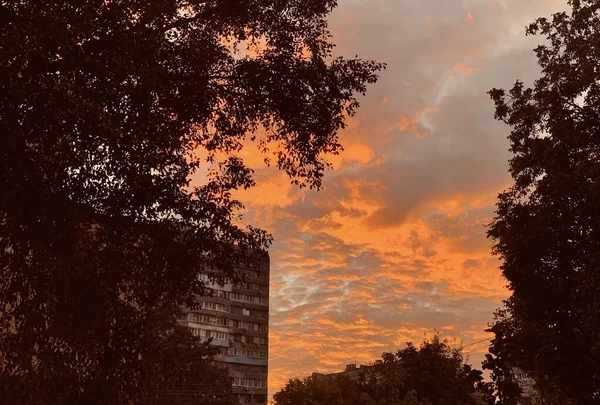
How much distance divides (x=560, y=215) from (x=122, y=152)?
1564cm

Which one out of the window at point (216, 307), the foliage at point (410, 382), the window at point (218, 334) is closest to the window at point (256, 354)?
the window at point (218, 334)

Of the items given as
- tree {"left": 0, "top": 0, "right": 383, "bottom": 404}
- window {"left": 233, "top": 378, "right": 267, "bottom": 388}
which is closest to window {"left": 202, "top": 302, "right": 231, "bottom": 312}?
window {"left": 233, "top": 378, "right": 267, "bottom": 388}

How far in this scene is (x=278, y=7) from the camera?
13.6 m

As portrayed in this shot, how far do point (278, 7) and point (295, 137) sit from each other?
8.83 feet

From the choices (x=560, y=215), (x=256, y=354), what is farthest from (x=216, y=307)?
(x=560, y=215)

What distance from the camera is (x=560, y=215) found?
21766 millimetres

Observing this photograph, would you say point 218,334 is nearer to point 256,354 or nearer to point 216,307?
point 216,307

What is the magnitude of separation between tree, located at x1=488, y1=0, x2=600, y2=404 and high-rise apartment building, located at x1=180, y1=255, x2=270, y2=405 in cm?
8561

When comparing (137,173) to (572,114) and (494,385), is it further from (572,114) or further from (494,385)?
(572,114)

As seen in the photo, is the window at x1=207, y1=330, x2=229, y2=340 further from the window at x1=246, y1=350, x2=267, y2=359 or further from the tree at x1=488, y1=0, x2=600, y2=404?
the tree at x1=488, y1=0, x2=600, y2=404

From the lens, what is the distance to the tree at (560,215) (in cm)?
2103

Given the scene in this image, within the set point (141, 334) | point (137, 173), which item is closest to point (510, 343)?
point (137, 173)

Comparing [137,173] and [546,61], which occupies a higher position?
[546,61]

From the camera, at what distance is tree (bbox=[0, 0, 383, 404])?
9.86m
